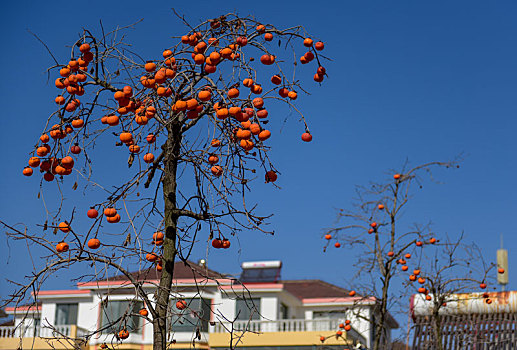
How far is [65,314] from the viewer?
28906mm

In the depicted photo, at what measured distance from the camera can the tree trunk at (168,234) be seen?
4.66 metres

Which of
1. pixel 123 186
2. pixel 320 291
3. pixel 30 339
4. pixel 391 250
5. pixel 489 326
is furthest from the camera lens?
pixel 320 291

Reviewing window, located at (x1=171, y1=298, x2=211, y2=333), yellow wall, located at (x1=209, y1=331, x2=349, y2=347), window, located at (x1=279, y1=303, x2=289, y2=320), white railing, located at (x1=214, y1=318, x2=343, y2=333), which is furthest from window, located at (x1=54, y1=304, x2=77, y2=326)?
window, located at (x1=279, y1=303, x2=289, y2=320)

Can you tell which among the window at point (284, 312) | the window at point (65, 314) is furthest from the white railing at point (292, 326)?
the window at point (65, 314)

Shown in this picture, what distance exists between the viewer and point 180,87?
495cm

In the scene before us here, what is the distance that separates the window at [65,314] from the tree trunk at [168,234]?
82.4ft

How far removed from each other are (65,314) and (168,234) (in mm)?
25583

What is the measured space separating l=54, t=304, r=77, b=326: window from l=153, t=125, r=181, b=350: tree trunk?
2513 centimetres

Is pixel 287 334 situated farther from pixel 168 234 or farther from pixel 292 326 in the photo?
pixel 168 234

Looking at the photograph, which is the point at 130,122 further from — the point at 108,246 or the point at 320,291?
the point at 320,291

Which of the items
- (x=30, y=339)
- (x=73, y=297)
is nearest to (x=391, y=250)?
(x=30, y=339)

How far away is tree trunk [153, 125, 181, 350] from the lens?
15.3 ft

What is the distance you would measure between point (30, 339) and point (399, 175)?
17.9 meters

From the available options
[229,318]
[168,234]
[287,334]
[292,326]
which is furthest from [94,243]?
[229,318]
